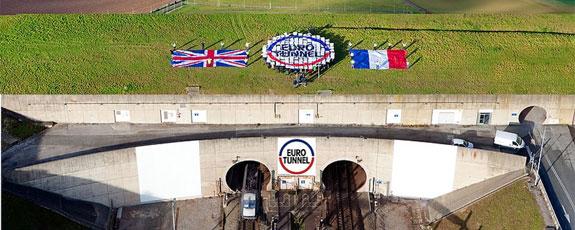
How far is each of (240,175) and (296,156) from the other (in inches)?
260

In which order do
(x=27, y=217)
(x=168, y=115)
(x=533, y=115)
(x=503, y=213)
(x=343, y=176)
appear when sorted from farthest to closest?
(x=533, y=115)
(x=343, y=176)
(x=168, y=115)
(x=503, y=213)
(x=27, y=217)

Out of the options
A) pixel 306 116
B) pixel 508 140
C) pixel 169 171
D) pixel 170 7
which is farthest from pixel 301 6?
pixel 508 140

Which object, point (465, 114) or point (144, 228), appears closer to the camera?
point (144, 228)

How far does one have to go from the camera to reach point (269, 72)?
71.4m

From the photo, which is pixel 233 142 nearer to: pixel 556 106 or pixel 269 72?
pixel 269 72

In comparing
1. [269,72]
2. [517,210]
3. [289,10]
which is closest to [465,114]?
[517,210]

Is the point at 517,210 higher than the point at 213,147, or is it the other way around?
the point at 213,147

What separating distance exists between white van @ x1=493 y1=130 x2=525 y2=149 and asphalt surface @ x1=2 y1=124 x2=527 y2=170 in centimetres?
93

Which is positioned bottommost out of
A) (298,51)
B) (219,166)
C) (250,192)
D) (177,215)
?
(177,215)

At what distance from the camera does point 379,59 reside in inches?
2896

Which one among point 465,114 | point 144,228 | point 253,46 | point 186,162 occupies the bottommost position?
point 144,228

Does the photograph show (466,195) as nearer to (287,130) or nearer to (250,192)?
(287,130)

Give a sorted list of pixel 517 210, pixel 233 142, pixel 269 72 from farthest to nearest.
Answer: pixel 269 72
pixel 233 142
pixel 517 210

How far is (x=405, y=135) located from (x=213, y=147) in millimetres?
17923
